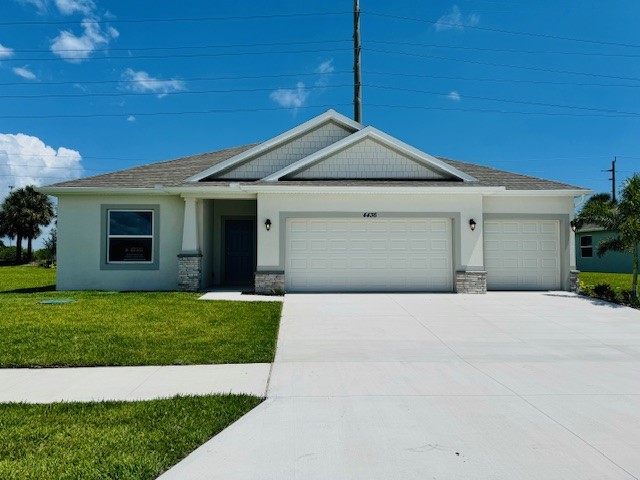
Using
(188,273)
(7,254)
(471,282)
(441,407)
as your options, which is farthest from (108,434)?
(7,254)

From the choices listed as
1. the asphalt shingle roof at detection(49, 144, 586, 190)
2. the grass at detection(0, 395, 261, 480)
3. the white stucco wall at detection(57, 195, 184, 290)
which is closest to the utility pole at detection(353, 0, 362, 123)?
the asphalt shingle roof at detection(49, 144, 586, 190)

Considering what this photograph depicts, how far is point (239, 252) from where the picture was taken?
618 inches

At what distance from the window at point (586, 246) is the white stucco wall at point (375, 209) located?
17836 millimetres

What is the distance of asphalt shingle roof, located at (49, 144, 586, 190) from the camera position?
12.8m

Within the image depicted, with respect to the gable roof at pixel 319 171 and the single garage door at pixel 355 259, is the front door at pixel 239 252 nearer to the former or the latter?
the gable roof at pixel 319 171

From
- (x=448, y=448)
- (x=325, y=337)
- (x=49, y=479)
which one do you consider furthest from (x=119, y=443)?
(x=325, y=337)

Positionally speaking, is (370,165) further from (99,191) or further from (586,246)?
(586,246)

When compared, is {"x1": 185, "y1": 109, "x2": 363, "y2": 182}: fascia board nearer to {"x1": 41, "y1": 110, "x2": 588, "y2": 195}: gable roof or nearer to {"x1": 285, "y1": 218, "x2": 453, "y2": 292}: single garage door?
{"x1": 41, "y1": 110, "x2": 588, "y2": 195}: gable roof

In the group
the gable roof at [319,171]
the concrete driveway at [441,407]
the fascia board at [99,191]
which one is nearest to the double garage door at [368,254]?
the gable roof at [319,171]

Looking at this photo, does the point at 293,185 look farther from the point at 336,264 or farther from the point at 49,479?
the point at 49,479

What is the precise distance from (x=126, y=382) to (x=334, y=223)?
8.61 m

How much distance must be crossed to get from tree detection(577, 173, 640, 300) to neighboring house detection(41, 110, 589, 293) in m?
1.08

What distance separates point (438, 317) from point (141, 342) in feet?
19.5

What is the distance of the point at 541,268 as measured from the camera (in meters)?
13.2
